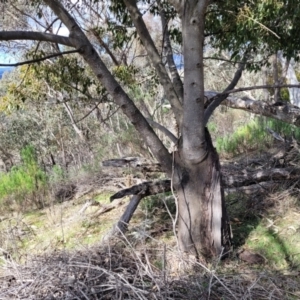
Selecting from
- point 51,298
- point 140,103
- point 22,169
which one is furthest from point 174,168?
point 140,103

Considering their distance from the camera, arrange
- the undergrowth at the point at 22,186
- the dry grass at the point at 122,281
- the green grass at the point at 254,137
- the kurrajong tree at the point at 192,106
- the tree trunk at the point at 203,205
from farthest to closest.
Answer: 1. the green grass at the point at 254,137
2. the undergrowth at the point at 22,186
3. the tree trunk at the point at 203,205
4. the kurrajong tree at the point at 192,106
5. the dry grass at the point at 122,281

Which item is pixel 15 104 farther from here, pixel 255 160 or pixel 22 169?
pixel 255 160

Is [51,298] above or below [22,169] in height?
below

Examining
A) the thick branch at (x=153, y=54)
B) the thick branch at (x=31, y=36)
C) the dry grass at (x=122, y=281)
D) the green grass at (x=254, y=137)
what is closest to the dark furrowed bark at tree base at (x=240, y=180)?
the thick branch at (x=153, y=54)

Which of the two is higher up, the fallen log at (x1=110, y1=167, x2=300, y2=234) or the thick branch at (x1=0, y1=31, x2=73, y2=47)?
the thick branch at (x1=0, y1=31, x2=73, y2=47)

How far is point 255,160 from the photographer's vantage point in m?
5.70

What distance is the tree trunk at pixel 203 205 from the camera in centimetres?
329

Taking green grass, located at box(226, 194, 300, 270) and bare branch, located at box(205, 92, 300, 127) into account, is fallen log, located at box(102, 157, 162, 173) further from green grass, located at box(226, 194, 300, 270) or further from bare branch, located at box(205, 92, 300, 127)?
bare branch, located at box(205, 92, 300, 127)

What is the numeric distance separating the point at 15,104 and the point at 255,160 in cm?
371

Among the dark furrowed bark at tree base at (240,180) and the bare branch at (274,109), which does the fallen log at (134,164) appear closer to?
the dark furrowed bark at tree base at (240,180)

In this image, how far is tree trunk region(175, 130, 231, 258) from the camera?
10.8 ft

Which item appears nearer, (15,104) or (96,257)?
(96,257)

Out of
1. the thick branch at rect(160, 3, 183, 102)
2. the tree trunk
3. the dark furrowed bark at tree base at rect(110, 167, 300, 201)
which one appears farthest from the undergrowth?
the tree trunk

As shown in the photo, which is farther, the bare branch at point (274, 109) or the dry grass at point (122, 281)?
the bare branch at point (274, 109)
